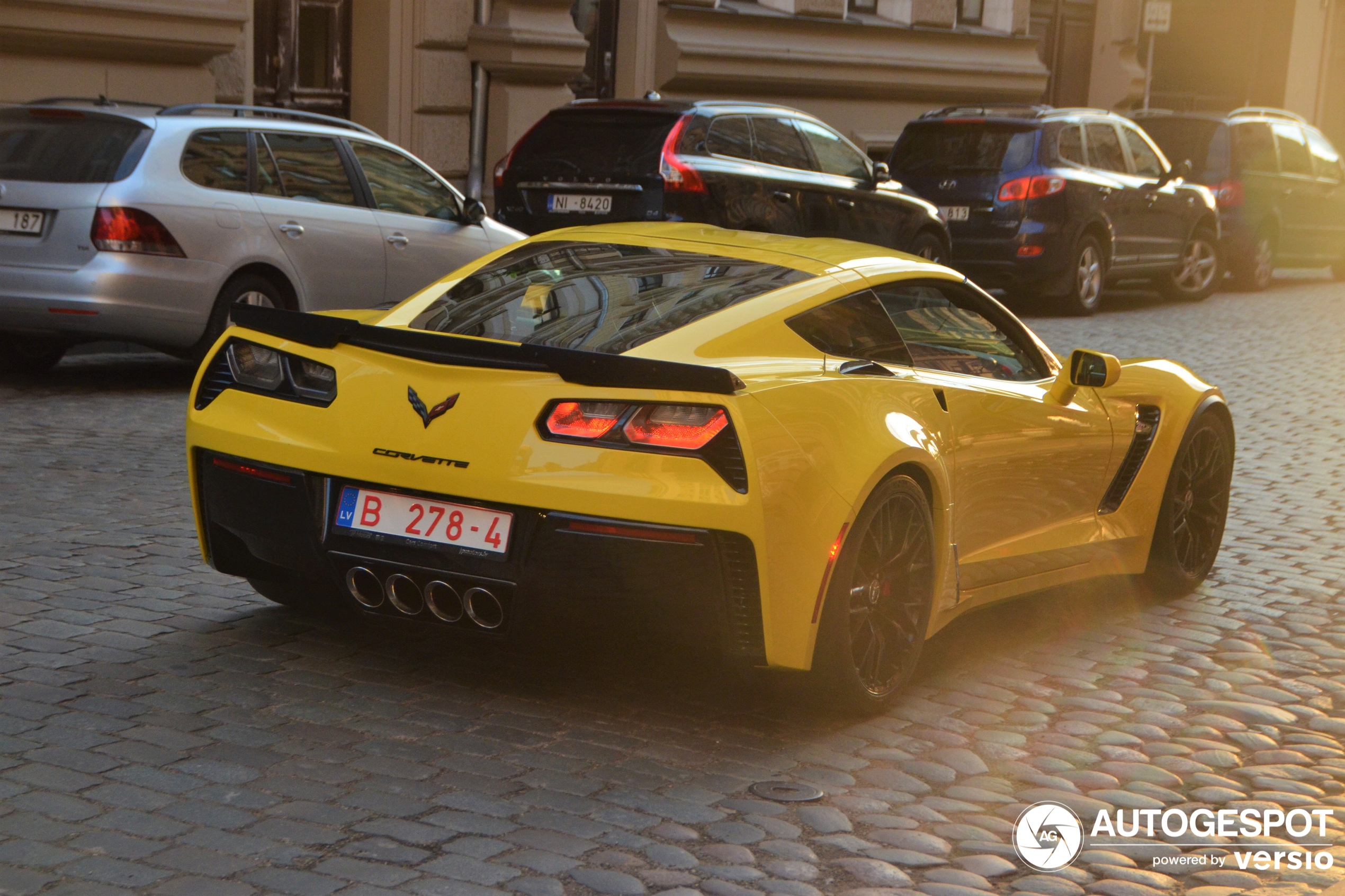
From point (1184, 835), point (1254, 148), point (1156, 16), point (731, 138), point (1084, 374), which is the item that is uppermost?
point (1156, 16)

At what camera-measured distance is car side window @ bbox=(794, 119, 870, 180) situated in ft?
48.1

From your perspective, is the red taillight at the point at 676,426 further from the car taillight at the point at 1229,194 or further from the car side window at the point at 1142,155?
the car taillight at the point at 1229,194

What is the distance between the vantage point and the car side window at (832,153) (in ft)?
48.1

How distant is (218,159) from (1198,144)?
13742mm

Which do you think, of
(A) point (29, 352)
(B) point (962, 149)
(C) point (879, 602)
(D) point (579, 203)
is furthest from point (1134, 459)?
(B) point (962, 149)

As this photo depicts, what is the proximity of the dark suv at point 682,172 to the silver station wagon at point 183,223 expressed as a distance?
2.18m

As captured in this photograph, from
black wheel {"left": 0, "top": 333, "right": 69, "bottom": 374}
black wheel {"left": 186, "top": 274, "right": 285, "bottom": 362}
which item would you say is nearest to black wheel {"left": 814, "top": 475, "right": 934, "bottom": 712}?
black wheel {"left": 186, "top": 274, "right": 285, "bottom": 362}

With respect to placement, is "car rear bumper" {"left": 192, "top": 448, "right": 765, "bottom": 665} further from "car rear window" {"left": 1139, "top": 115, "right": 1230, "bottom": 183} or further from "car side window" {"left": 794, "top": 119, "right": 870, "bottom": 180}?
"car rear window" {"left": 1139, "top": 115, "right": 1230, "bottom": 183}

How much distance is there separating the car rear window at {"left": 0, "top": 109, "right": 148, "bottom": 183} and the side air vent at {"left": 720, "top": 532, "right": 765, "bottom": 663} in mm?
6435

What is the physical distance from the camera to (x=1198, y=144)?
2083 cm

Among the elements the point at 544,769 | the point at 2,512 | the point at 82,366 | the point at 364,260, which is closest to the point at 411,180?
the point at 364,260

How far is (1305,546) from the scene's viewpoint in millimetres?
7707

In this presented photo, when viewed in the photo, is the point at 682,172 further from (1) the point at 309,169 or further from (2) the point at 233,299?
(2) the point at 233,299

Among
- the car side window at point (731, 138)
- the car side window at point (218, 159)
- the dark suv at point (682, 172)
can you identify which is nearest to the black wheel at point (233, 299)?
the car side window at point (218, 159)
